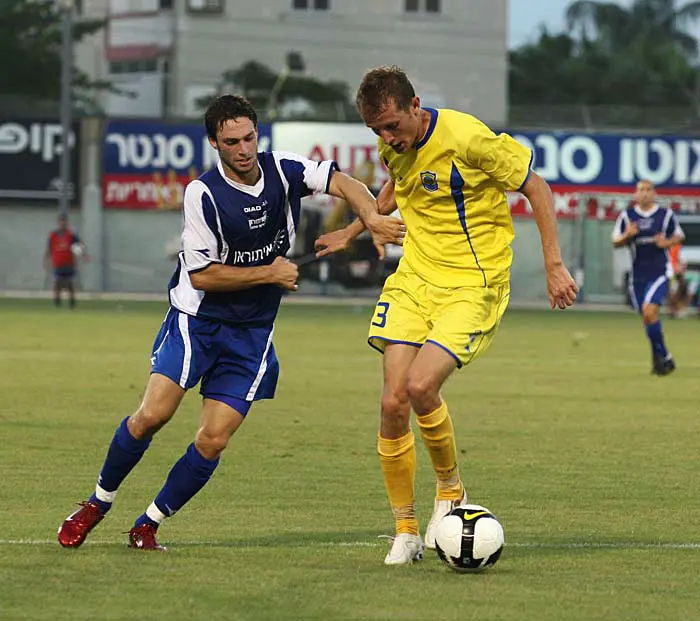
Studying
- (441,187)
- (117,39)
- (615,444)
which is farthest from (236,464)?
(117,39)

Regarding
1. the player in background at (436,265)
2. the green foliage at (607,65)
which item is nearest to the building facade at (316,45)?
the green foliage at (607,65)

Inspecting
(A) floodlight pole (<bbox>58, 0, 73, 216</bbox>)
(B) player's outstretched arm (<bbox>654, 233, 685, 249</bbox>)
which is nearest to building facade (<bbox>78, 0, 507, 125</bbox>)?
(A) floodlight pole (<bbox>58, 0, 73, 216</bbox>)

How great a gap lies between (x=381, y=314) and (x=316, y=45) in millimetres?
60382

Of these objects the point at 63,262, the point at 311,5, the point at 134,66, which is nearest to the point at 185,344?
the point at 63,262

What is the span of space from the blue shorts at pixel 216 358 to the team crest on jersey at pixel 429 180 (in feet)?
3.19

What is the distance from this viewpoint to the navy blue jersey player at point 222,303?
7816 millimetres

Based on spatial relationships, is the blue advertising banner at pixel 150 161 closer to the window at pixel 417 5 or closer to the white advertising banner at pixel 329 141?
the white advertising banner at pixel 329 141

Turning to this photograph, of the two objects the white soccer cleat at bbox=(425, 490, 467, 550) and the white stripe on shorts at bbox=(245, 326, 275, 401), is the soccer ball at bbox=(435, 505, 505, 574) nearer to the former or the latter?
the white soccer cleat at bbox=(425, 490, 467, 550)

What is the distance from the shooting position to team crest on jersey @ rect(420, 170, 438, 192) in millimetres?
8039

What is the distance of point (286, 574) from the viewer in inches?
290

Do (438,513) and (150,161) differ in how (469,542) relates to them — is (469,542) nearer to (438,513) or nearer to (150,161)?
(438,513)

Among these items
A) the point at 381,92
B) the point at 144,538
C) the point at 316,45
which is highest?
the point at 316,45

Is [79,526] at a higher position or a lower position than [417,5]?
lower

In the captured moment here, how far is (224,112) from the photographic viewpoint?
765 centimetres
